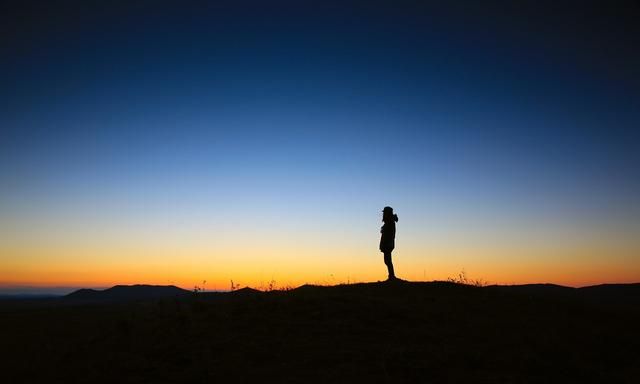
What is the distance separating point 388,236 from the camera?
63.6ft

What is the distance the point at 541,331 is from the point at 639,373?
3.04 metres

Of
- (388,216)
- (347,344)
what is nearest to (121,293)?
(388,216)

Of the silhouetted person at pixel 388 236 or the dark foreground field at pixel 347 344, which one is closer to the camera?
the dark foreground field at pixel 347 344

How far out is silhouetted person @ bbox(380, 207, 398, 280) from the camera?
1933 cm

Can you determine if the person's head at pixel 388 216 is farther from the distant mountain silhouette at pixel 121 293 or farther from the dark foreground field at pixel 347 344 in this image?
the distant mountain silhouette at pixel 121 293

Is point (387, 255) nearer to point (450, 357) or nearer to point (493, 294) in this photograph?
point (493, 294)

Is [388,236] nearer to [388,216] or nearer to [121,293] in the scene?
[388,216]

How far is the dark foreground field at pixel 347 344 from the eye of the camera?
9.50m

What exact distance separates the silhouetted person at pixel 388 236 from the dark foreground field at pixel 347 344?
2.64m

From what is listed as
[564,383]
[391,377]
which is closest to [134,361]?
[391,377]

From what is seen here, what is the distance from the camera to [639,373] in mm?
9766

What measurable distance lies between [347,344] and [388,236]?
8722mm

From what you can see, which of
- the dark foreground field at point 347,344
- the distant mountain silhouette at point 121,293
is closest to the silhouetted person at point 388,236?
the dark foreground field at point 347,344

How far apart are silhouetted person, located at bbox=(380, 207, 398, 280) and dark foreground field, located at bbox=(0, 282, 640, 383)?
8.67 feet
